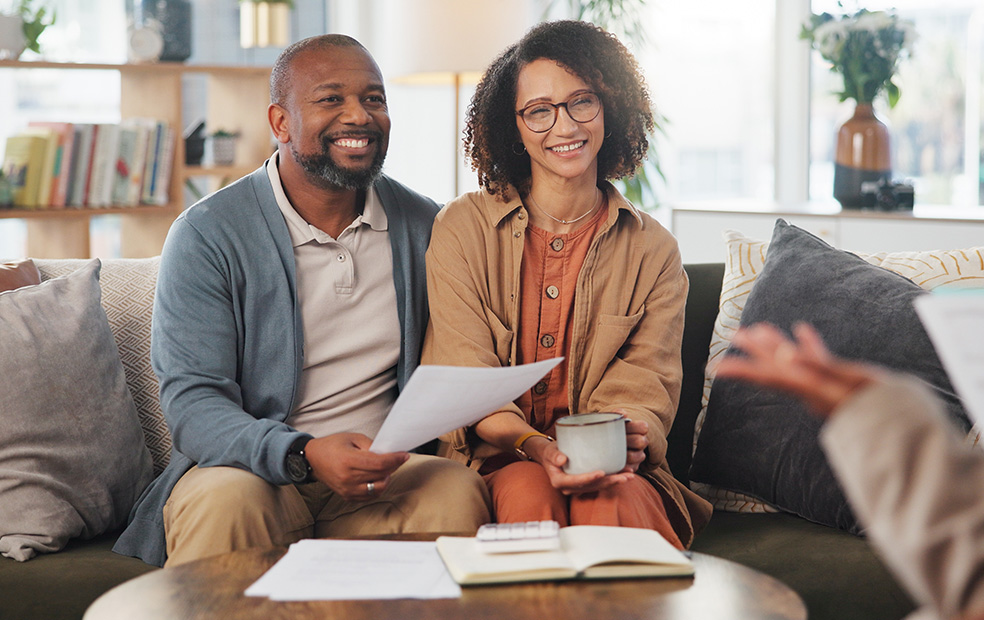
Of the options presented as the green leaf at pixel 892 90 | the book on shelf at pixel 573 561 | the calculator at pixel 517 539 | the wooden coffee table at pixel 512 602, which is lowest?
the wooden coffee table at pixel 512 602

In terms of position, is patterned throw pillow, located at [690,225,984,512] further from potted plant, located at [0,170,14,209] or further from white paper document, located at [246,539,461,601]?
potted plant, located at [0,170,14,209]

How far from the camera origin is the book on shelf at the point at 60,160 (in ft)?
10.7

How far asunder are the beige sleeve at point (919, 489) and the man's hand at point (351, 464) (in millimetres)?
841

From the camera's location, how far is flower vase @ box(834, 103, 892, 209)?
312 cm

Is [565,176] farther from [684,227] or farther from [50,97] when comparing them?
[50,97]

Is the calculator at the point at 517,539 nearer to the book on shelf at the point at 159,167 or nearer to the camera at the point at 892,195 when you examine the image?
the camera at the point at 892,195

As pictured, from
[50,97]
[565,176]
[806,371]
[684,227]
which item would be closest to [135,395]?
[565,176]

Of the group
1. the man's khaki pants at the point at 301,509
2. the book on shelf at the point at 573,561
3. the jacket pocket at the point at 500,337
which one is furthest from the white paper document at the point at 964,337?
the jacket pocket at the point at 500,337

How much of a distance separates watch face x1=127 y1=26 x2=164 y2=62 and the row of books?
22 cm

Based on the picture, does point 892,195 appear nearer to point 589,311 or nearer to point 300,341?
point 589,311

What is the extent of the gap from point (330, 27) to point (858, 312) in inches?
120

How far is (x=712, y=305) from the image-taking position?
2150 millimetres

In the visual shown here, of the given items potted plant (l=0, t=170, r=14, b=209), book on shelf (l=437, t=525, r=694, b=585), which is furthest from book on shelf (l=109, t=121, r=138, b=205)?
book on shelf (l=437, t=525, r=694, b=585)

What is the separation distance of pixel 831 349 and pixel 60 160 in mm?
2530
